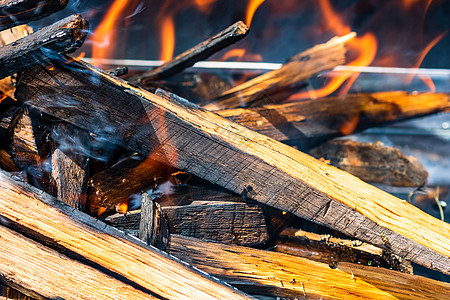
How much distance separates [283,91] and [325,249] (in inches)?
55.7

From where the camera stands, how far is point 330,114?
2738 millimetres

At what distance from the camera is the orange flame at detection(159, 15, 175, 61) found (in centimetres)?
332

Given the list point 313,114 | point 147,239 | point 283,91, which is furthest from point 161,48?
point 147,239

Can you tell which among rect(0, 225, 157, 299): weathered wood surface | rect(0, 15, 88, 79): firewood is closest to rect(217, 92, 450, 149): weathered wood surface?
rect(0, 15, 88, 79): firewood

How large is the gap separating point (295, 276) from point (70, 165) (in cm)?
135

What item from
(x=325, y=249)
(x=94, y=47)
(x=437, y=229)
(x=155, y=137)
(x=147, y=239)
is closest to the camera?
(x=147, y=239)

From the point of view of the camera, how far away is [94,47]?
3.45 meters

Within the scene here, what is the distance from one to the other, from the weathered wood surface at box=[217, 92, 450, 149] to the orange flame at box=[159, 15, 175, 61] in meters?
1.48

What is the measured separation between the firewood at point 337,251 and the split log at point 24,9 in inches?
69.9

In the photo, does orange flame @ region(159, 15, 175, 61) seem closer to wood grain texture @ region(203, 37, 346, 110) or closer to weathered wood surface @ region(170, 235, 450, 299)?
wood grain texture @ region(203, 37, 346, 110)

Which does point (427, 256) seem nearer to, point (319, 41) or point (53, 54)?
point (53, 54)

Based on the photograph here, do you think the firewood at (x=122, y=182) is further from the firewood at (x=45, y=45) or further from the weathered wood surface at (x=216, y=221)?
the firewood at (x=45, y=45)

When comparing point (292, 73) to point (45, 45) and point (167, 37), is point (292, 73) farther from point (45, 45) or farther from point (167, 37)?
point (45, 45)

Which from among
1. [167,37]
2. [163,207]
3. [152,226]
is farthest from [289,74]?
[152,226]
